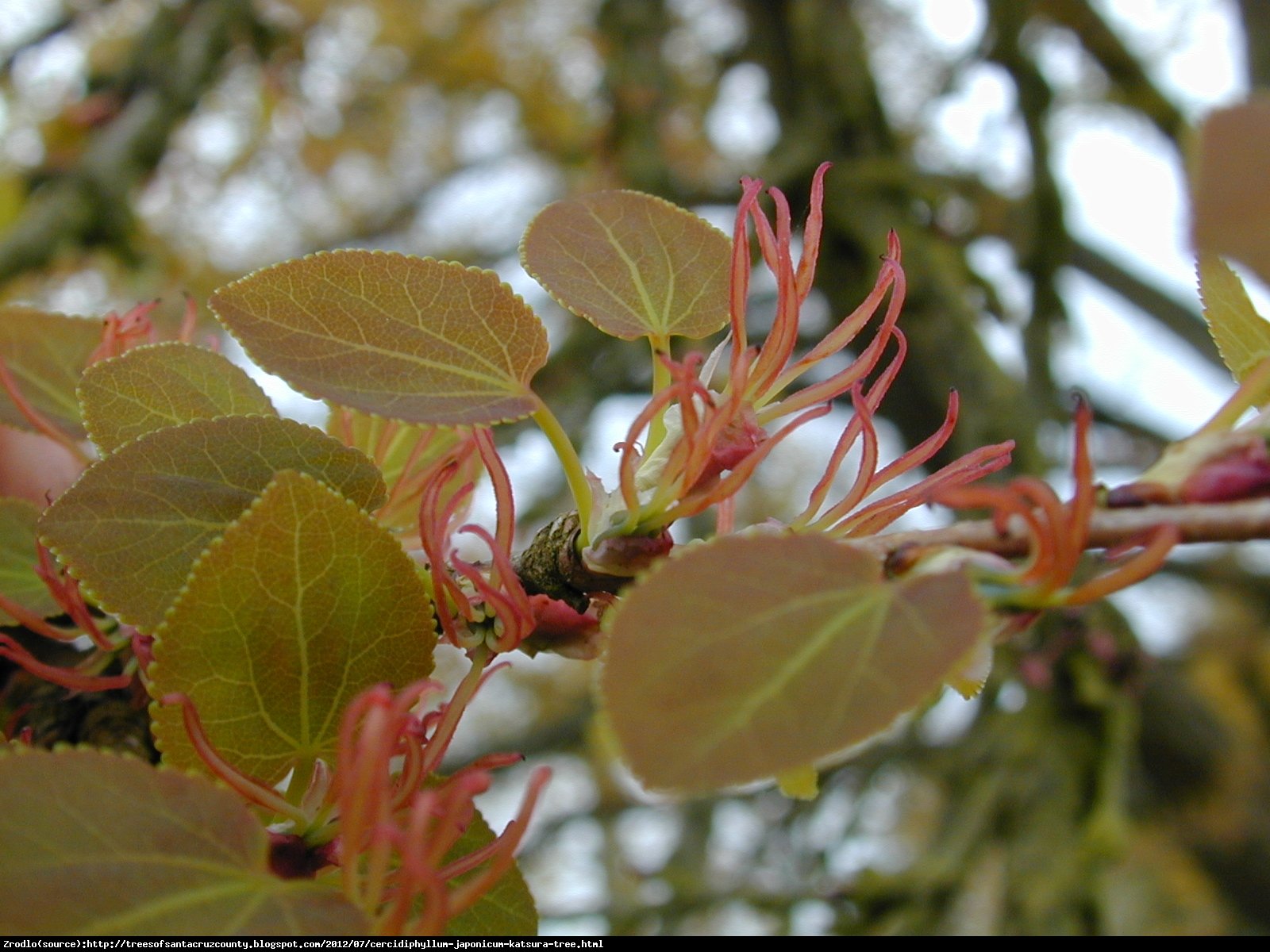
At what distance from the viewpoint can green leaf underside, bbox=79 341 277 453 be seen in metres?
0.35

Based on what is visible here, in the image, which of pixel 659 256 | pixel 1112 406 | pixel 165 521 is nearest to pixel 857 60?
pixel 1112 406

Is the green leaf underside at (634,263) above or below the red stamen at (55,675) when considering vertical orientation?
above

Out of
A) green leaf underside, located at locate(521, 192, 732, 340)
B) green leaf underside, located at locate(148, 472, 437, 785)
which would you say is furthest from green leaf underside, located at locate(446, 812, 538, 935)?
green leaf underside, located at locate(521, 192, 732, 340)

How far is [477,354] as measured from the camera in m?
0.34

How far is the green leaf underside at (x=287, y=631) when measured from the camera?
11.5 inches

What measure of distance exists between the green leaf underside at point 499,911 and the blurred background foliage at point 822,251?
1.37ft

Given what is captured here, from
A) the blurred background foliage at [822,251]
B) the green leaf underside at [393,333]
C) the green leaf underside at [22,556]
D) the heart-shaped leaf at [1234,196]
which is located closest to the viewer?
the heart-shaped leaf at [1234,196]

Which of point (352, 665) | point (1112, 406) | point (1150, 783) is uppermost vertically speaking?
point (352, 665)

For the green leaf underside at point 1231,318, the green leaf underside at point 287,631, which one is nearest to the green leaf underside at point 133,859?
the green leaf underside at point 287,631

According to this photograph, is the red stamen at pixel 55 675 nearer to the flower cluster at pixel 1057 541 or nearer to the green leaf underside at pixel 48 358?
the green leaf underside at pixel 48 358

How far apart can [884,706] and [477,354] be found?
180 mm

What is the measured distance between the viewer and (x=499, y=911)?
13.5 inches

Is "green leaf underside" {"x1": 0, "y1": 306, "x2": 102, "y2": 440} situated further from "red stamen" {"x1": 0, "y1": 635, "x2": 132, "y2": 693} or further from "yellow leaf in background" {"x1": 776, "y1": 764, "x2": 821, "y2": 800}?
"yellow leaf in background" {"x1": 776, "y1": 764, "x2": 821, "y2": 800}
